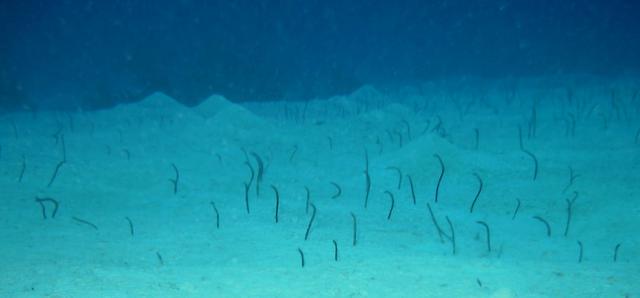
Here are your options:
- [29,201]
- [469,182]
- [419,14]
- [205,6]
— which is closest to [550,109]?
[469,182]

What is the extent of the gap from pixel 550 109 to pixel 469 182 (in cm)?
715

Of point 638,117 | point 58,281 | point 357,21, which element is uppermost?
point 357,21

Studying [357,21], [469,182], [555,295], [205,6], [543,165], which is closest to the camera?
[555,295]

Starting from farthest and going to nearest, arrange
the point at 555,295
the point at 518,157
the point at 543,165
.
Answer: the point at 518,157 → the point at 543,165 → the point at 555,295

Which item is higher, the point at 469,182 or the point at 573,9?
the point at 573,9

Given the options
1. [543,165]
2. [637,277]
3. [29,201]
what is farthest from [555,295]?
[29,201]

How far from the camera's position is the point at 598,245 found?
3.52 meters

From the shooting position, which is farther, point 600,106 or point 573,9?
→ point 573,9

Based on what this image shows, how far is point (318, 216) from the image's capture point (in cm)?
425

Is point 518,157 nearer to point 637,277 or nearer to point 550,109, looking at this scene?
point 637,277

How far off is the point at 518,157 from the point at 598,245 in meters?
2.69

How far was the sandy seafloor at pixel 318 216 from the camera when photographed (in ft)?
9.15

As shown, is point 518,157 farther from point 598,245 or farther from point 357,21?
point 357,21

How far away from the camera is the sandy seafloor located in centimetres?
279
